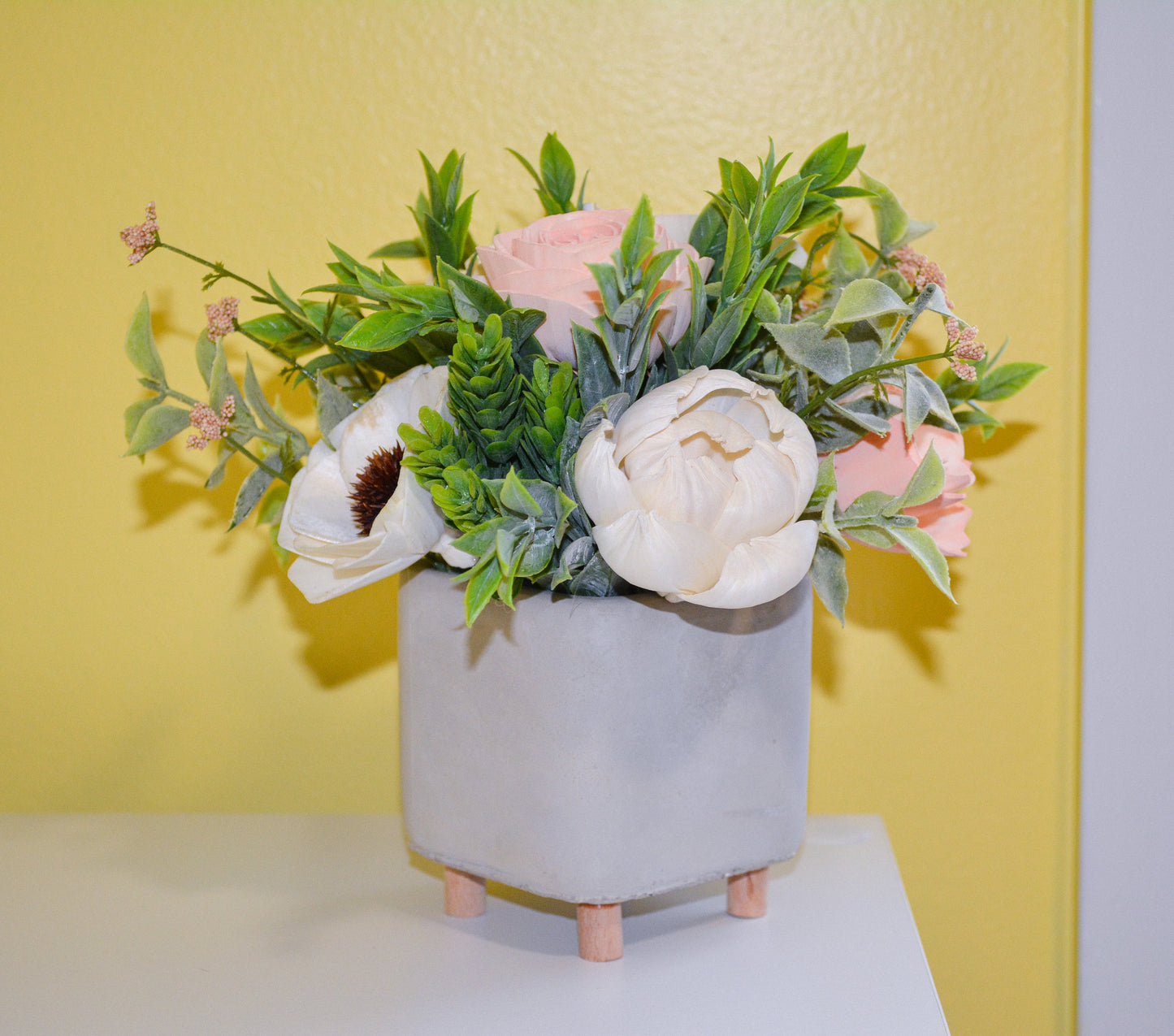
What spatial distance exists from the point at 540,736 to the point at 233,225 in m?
0.53

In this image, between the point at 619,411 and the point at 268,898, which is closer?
the point at 619,411

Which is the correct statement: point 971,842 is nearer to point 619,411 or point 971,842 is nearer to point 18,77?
point 619,411

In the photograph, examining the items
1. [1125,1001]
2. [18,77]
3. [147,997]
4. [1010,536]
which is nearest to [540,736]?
[147,997]

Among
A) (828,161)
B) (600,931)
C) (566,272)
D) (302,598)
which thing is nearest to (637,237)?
(566,272)

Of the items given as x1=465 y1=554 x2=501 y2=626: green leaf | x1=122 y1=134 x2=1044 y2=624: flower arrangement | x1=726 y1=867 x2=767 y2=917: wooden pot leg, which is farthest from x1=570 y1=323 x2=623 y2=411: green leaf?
x1=726 y1=867 x2=767 y2=917: wooden pot leg

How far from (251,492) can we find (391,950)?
29 cm

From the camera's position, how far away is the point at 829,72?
0.78 meters

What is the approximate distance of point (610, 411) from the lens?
0.49m

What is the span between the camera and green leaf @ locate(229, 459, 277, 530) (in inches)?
23.8

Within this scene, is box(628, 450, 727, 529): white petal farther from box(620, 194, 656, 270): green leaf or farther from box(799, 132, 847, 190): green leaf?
box(799, 132, 847, 190): green leaf

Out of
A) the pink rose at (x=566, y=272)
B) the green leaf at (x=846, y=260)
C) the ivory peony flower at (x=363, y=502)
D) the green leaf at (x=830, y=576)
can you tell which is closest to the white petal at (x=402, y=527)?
the ivory peony flower at (x=363, y=502)

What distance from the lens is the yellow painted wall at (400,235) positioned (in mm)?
777

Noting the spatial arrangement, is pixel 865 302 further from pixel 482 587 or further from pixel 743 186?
pixel 482 587

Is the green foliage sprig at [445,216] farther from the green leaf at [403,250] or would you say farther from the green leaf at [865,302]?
the green leaf at [865,302]
